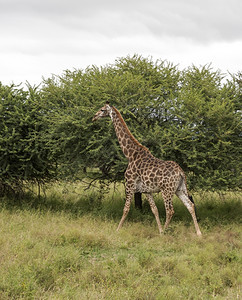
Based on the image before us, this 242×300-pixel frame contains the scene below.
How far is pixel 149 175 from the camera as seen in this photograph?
949 cm

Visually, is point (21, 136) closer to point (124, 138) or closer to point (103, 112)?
point (103, 112)

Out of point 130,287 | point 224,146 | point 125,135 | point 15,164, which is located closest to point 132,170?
point 125,135

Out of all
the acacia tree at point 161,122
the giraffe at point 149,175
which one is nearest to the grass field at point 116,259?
the giraffe at point 149,175

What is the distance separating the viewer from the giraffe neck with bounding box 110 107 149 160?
32.7 ft

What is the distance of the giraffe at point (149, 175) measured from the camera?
9.30m

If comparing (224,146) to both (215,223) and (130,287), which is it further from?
(130,287)

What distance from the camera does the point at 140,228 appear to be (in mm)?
9797

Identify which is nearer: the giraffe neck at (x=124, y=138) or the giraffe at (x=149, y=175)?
the giraffe at (x=149, y=175)

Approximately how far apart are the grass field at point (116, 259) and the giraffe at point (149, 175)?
0.71 meters

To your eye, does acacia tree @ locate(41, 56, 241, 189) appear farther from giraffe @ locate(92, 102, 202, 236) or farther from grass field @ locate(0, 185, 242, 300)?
grass field @ locate(0, 185, 242, 300)

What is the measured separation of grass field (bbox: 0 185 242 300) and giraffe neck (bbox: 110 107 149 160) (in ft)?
6.91

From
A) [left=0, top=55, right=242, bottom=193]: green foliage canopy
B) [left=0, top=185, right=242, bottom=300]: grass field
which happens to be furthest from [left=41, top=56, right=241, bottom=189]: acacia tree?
[left=0, top=185, right=242, bottom=300]: grass field

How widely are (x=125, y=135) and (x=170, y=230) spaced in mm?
2964

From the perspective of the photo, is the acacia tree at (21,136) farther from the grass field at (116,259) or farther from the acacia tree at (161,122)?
the grass field at (116,259)
